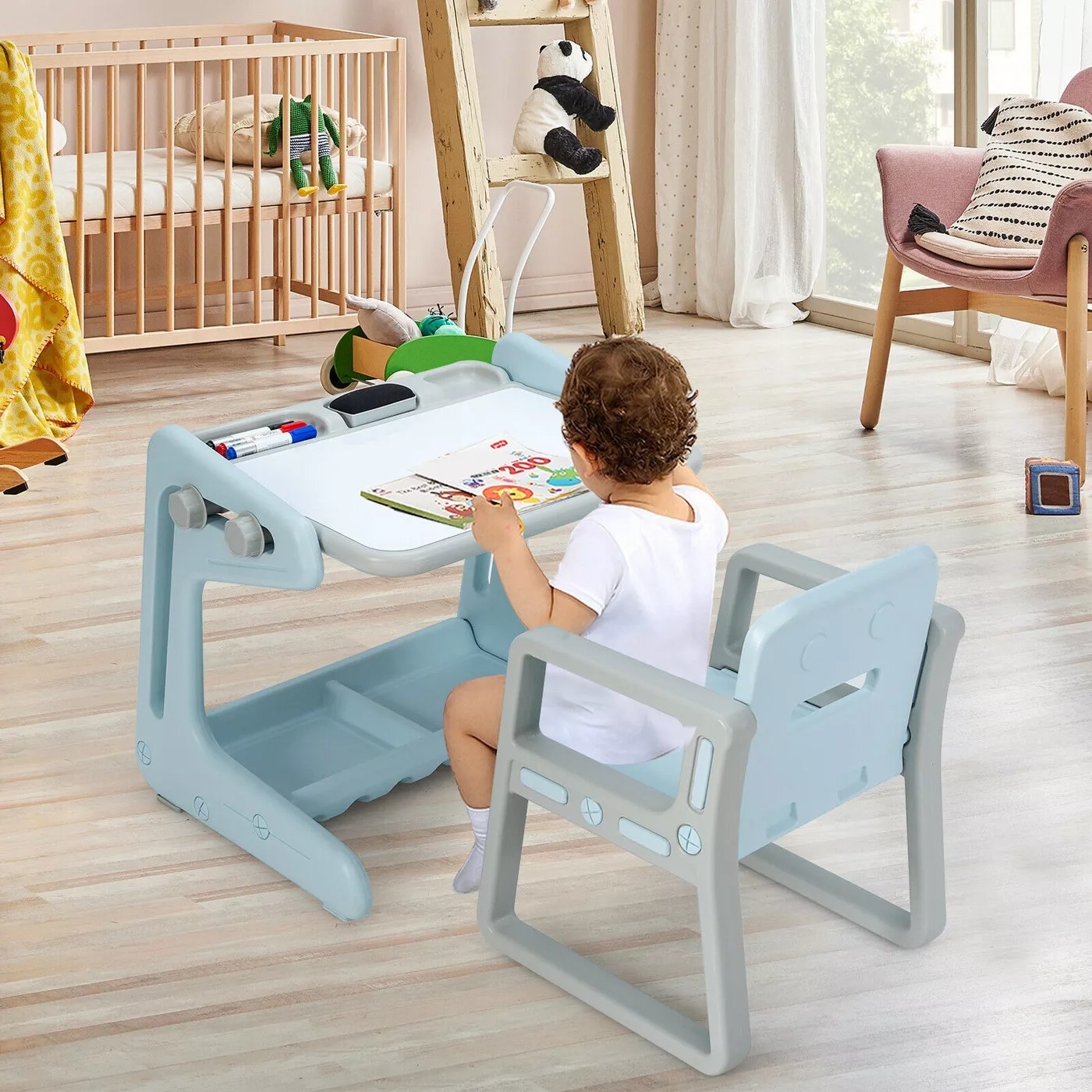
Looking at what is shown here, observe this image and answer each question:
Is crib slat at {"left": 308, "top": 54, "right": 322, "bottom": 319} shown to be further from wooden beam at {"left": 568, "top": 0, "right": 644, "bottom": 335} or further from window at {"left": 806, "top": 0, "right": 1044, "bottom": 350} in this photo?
window at {"left": 806, "top": 0, "right": 1044, "bottom": 350}

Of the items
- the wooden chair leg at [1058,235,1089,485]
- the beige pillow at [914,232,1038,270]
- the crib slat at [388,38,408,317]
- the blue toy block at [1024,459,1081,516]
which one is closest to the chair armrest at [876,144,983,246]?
the beige pillow at [914,232,1038,270]

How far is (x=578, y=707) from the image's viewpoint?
1458 millimetres

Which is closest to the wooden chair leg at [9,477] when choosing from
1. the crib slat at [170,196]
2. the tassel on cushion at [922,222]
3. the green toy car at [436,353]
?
the green toy car at [436,353]

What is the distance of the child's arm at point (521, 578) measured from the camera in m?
1.40

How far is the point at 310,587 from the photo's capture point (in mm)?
1519

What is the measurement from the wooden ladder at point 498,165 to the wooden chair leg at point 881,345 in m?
1.06

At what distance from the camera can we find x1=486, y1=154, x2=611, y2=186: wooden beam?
409 cm

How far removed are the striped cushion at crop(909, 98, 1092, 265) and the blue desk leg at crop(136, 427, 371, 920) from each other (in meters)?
2.04

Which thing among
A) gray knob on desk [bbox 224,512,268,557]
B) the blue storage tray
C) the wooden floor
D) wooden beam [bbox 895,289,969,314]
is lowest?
the wooden floor

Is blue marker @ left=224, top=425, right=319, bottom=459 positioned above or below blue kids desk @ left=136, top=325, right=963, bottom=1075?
above

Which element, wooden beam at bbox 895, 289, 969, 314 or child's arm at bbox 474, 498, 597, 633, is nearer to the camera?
child's arm at bbox 474, 498, 597, 633

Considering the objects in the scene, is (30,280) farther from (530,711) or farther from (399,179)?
(530,711)

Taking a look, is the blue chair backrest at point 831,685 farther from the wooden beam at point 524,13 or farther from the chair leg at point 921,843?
the wooden beam at point 524,13

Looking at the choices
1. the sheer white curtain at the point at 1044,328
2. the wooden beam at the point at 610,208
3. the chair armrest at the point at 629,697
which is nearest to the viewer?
the chair armrest at the point at 629,697
